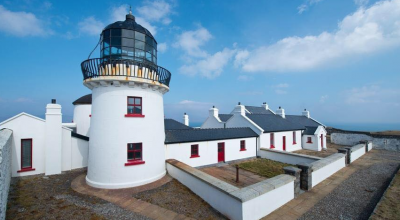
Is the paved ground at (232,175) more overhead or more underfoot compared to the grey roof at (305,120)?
more underfoot

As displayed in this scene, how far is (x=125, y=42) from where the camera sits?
9344mm

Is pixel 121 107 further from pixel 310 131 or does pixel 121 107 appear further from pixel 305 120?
pixel 305 120

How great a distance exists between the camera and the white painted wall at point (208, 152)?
41.5 feet

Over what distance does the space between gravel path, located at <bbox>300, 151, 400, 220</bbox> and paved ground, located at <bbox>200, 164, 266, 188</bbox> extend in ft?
12.2

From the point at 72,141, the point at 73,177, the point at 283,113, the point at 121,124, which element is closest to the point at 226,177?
the point at 121,124

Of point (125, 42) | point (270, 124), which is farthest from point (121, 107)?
point (270, 124)

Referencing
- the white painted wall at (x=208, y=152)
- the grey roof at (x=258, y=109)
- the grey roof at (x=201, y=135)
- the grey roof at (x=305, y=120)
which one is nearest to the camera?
the white painted wall at (x=208, y=152)

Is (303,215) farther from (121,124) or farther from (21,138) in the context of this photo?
(21,138)

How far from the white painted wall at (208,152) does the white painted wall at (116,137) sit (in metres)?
2.77

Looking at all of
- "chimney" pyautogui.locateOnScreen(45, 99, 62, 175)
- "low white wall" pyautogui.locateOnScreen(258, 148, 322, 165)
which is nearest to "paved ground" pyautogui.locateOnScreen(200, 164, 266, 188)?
"low white wall" pyautogui.locateOnScreen(258, 148, 322, 165)

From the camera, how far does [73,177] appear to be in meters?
11.2

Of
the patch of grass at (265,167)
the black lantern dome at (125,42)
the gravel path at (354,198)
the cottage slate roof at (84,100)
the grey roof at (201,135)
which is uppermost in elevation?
the black lantern dome at (125,42)

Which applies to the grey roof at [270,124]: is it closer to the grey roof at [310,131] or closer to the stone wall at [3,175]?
the grey roof at [310,131]

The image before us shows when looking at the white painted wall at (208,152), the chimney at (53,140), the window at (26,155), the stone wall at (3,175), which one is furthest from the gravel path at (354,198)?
the window at (26,155)
